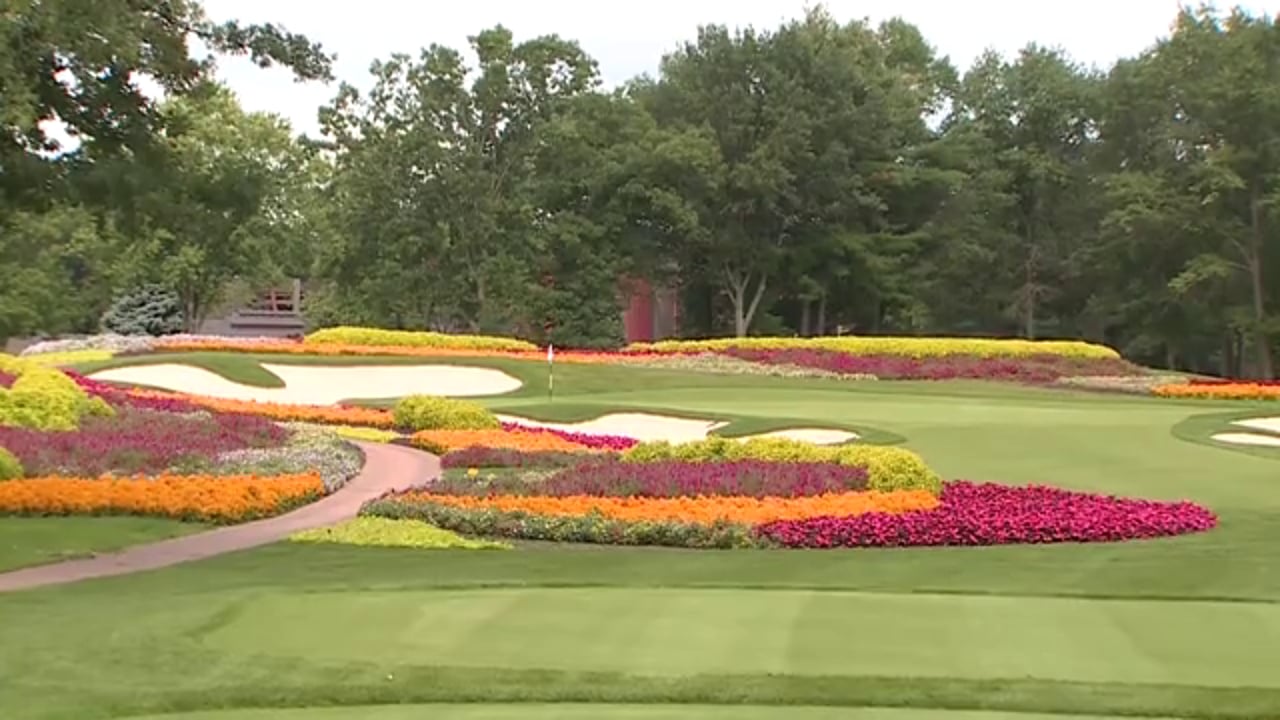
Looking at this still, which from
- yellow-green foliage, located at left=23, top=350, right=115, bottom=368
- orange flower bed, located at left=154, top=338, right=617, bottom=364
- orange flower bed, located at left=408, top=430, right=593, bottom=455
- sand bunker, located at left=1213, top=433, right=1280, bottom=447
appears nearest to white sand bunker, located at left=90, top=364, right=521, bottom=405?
orange flower bed, located at left=154, top=338, right=617, bottom=364

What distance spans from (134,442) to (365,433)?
5314 millimetres

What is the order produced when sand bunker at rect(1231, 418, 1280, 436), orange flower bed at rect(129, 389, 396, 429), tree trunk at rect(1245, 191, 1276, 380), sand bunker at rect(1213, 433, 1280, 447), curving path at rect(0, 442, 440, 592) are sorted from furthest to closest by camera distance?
tree trunk at rect(1245, 191, 1276, 380) → orange flower bed at rect(129, 389, 396, 429) → sand bunker at rect(1231, 418, 1280, 436) → sand bunker at rect(1213, 433, 1280, 447) → curving path at rect(0, 442, 440, 592)

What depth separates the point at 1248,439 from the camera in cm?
2195

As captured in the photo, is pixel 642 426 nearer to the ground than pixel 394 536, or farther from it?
nearer to the ground

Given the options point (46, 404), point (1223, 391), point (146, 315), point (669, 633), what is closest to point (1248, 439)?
point (1223, 391)

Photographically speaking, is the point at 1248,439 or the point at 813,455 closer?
the point at 813,455

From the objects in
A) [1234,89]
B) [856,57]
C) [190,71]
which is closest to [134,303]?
[856,57]

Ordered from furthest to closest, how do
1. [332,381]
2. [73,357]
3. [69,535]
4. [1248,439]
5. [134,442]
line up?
[73,357]
[332,381]
[1248,439]
[134,442]
[69,535]

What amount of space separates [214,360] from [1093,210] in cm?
4025

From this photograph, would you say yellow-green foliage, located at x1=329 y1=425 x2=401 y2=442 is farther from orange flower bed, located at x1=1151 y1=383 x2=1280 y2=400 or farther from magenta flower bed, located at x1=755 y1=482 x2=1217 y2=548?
orange flower bed, located at x1=1151 y1=383 x2=1280 y2=400

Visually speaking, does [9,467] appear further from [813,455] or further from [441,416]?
[813,455]

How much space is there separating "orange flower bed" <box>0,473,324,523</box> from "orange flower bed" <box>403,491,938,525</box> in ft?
5.26

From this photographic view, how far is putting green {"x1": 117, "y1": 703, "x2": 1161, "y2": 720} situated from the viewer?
6.13m

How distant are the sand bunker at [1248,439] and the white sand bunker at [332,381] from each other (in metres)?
17.1
